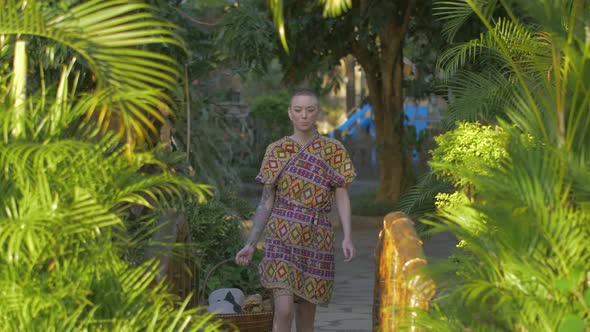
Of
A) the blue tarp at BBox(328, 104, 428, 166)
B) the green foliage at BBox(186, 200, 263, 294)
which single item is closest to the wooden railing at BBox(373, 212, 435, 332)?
the green foliage at BBox(186, 200, 263, 294)

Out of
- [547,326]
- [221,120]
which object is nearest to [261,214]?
[547,326]

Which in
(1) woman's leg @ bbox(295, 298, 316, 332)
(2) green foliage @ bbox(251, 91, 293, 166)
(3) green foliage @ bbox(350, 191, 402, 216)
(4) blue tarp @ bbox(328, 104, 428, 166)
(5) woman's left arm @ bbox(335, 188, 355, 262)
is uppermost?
(5) woman's left arm @ bbox(335, 188, 355, 262)

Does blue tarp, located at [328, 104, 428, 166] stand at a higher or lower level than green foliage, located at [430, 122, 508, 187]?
lower

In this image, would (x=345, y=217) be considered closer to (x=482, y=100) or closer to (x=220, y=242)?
(x=482, y=100)

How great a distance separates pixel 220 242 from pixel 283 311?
3222 mm

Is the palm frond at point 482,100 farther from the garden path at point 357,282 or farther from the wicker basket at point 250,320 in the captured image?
the wicker basket at point 250,320

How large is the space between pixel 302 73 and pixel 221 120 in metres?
6.62

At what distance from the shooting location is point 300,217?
18.7ft

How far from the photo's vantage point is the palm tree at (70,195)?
3.57 metres

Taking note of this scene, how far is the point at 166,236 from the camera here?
168 inches

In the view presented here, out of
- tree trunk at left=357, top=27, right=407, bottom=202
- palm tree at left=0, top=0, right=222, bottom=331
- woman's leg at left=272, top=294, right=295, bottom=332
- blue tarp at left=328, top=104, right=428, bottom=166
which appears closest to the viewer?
palm tree at left=0, top=0, right=222, bottom=331

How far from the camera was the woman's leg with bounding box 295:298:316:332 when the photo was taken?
579 centimetres

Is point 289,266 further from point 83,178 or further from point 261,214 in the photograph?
point 83,178

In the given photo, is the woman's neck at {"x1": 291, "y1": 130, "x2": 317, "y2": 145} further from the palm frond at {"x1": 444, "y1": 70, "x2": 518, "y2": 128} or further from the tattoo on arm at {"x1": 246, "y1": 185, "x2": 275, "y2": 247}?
the palm frond at {"x1": 444, "y1": 70, "x2": 518, "y2": 128}
